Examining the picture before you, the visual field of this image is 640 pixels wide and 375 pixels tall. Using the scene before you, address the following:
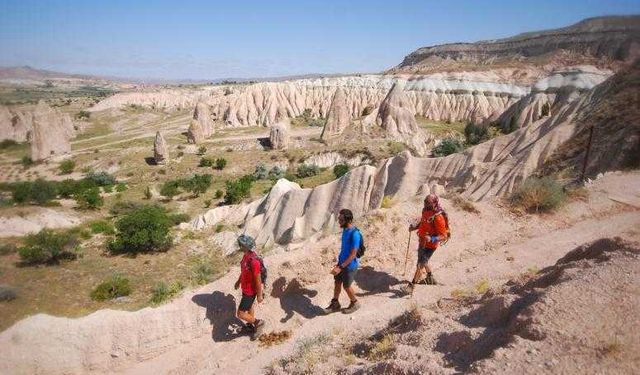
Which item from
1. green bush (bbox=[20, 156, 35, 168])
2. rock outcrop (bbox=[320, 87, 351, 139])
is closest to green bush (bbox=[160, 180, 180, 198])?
rock outcrop (bbox=[320, 87, 351, 139])

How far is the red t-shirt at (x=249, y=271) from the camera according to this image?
252 inches

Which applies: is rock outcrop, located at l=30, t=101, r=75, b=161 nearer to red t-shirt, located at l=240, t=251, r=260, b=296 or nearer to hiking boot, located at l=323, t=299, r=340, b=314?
red t-shirt, located at l=240, t=251, r=260, b=296

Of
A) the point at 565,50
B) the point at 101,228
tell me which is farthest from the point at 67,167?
the point at 565,50

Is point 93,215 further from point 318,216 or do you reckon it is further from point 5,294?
point 318,216

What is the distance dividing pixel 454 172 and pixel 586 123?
5.26m

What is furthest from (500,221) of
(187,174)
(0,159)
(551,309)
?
(0,159)

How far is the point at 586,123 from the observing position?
16.1m

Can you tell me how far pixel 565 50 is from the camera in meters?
79.6

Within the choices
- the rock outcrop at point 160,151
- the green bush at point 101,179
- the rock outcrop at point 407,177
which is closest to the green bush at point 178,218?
the rock outcrop at point 407,177

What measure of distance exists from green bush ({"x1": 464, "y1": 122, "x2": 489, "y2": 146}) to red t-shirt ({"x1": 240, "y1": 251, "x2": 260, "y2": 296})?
145 ft

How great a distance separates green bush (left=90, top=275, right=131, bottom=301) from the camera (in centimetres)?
1650

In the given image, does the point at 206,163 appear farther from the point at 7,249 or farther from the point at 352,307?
the point at 352,307

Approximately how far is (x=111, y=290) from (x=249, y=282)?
504 inches

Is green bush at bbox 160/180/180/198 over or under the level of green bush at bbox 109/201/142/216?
over
